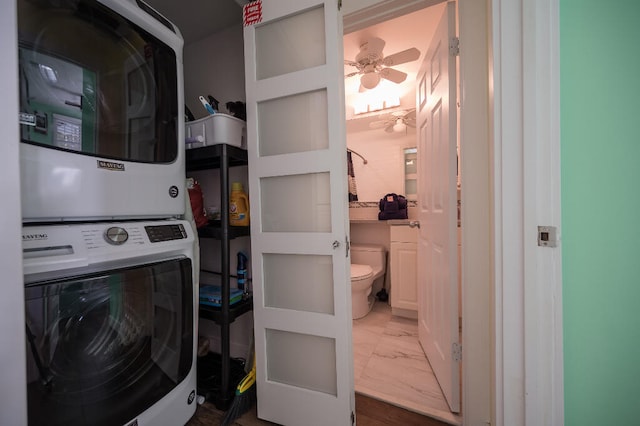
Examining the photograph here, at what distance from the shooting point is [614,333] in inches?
27.0

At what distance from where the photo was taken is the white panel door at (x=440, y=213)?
116 cm

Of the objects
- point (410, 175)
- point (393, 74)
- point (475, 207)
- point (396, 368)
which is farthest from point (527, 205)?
point (410, 175)

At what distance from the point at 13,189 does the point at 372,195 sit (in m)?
2.66

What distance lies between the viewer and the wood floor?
43.3 inches

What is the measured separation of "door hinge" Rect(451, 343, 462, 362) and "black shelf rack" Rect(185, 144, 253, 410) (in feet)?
3.60

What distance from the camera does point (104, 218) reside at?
80cm

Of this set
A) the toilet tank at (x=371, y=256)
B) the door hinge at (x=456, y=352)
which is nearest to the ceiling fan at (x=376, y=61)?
the toilet tank at (x=371, y=256)

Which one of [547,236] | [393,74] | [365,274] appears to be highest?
[393,74]

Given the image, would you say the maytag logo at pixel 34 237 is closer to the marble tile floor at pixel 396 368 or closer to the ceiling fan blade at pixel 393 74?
the marble tile floor at pixel 396 368

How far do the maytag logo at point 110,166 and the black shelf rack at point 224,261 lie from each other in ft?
1.25

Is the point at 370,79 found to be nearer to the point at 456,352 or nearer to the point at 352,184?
the point at 352,184

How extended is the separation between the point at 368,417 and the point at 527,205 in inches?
47.5

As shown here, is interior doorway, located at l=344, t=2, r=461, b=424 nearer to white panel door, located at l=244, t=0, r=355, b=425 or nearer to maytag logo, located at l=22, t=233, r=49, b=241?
white panel door, located at l=244, t=0, r=355, b=425

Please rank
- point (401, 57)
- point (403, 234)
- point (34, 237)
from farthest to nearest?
1. point (403, 234)
2. point (401, 57)
3. point (34, 237)
